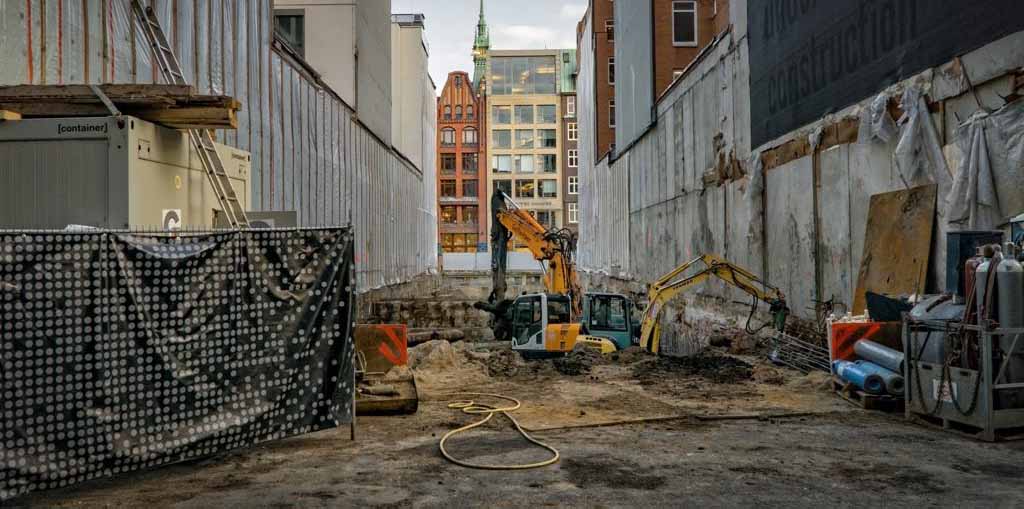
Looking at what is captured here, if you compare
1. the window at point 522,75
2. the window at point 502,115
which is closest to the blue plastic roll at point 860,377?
the window at point 502,115

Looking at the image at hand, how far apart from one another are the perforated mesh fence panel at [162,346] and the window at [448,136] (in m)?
90.4

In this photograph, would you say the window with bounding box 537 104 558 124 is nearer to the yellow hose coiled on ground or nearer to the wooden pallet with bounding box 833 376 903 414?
the yellow hose coiled on ground

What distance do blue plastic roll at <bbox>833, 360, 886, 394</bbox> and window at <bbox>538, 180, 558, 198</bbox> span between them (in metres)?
88.1

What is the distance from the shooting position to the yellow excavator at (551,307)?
1875cm

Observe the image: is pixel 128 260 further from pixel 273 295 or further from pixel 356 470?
pixel 356 470

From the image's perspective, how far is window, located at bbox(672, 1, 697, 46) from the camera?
35.2 m

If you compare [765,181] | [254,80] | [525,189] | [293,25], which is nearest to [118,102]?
[254,80]

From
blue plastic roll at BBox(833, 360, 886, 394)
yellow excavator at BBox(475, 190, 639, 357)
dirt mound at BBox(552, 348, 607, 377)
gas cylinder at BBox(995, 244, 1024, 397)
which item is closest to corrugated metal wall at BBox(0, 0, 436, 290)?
dirt mound at BBox(552, 348, 607, 377)

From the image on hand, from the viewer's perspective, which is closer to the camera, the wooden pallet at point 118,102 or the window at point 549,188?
the wooden pallet at point 118,102

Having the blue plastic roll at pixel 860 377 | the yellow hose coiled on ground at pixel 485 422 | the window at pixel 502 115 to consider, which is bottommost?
the yellow hose coiled on ground at pixel 485 422

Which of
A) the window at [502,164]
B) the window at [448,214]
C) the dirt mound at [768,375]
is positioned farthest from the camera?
the window at [502,164]

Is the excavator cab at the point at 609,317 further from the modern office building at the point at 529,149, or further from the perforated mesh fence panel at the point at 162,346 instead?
the modern office building at the point at 529,149

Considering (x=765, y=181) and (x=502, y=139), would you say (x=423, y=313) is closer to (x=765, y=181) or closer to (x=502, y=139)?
(x=765, y=181)

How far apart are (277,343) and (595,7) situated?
1979 inches
